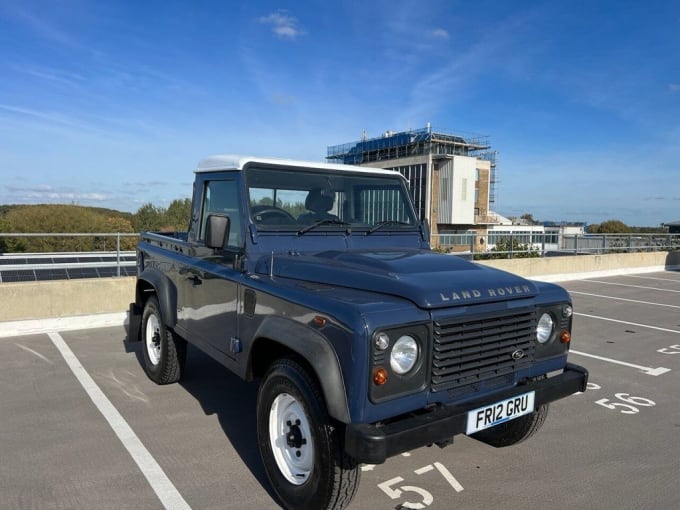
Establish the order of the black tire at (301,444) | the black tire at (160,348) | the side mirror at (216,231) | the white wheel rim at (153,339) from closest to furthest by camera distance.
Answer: the black tire at (301,444) → the side mirror at (216,231) → the black tire at (160,348) → the white wheel rim at (153,339)

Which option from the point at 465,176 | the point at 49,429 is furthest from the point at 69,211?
the point at 49,429

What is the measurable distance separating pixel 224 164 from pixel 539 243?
1369 centimetres

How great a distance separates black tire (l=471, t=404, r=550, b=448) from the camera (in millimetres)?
3611

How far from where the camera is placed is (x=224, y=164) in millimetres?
4039

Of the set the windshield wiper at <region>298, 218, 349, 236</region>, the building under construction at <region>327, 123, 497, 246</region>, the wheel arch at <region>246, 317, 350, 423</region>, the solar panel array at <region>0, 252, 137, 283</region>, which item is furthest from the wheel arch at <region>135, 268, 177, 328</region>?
the building under construction at <region>327, 123, 497, 246</region>

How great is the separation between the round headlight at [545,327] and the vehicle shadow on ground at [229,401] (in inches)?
76.8

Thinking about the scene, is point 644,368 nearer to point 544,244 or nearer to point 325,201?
point 325,201

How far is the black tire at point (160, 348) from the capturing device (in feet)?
15.7

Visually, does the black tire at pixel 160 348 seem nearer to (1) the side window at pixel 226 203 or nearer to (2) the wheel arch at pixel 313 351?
(1) the side window at pixel 226 203

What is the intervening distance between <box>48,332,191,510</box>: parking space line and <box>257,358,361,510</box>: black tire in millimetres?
594

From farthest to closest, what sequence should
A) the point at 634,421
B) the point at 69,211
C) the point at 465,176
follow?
the point at 465,176, the point at 69,211, the point at 634,421

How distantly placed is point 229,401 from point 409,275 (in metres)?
2.55

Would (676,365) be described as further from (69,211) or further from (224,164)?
(69,211)

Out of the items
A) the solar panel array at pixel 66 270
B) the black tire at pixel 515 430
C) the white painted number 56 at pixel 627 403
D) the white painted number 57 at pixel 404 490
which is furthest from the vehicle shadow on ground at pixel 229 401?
the white painted number 56 at pixel 627 403
